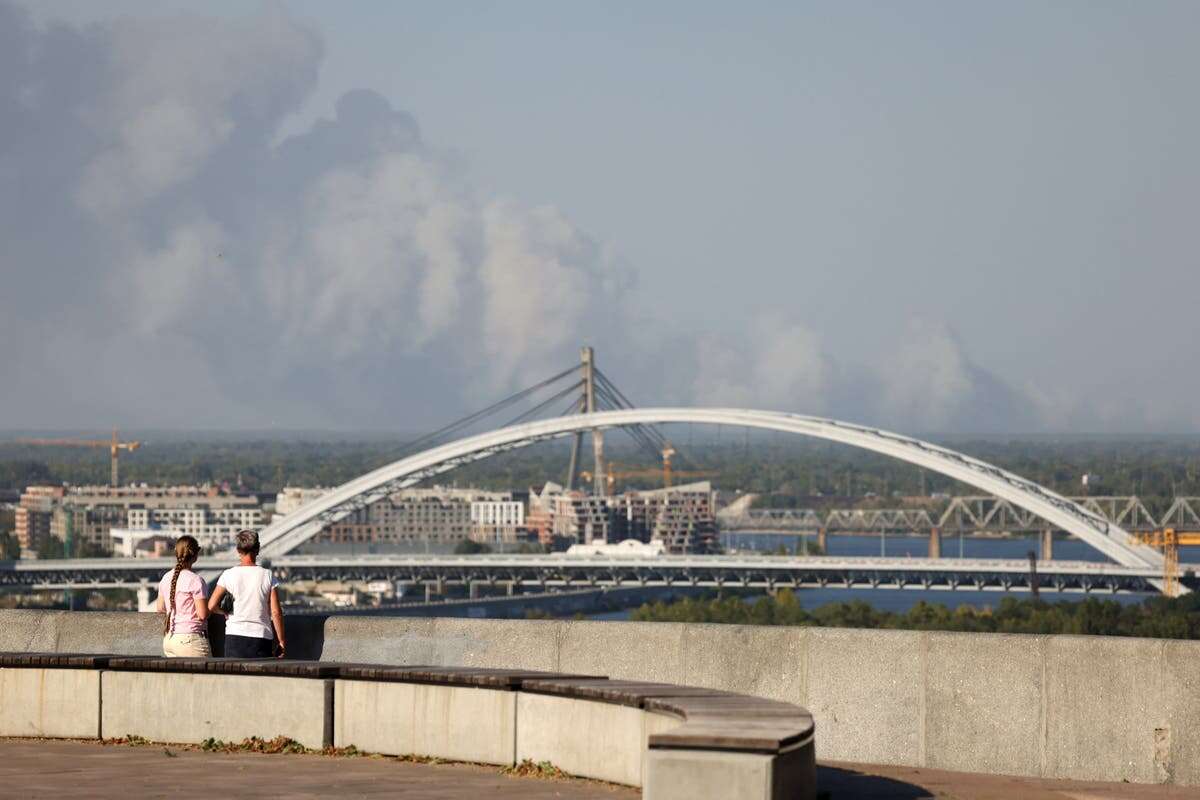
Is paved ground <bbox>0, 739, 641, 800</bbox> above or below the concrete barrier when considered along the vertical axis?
below

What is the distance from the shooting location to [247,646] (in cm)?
1145

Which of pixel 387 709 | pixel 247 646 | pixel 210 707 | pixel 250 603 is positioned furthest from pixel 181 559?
pixel 387 709

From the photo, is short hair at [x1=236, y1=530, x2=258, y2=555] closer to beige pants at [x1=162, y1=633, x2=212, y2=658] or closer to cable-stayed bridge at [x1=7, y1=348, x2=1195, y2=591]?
beige pants at [x1=162, y1=633, x2=212, y2=658]

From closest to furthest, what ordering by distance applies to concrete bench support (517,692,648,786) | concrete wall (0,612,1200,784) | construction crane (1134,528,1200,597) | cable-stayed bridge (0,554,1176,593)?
1. concrete bench support (517,692,648,786)
2. concrete wall (0,612,1200,784)
3. construction crane (1134,528,1200,597)
4. cable-stayed bridge (0,554,1176,593)

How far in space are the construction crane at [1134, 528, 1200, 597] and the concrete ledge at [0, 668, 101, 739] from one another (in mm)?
105297

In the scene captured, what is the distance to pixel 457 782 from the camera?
982 centimetres

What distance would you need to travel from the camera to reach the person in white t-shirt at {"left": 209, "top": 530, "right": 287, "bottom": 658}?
1145 centimetres

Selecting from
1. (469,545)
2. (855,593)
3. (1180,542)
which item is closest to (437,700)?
(855,593)

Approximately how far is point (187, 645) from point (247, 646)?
0.31m

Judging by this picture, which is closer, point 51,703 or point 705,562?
point 51,703

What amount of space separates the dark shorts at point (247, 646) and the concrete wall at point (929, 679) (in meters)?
0.75

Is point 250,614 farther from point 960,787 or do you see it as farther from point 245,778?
point 960,787

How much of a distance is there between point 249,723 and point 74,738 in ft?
3.24

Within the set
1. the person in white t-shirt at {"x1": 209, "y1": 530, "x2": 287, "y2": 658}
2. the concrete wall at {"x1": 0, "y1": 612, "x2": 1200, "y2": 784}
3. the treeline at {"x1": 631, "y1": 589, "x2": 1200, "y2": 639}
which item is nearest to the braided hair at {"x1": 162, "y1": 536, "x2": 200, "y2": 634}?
the person in white t-shirt at {"x1": 209, "y1": 530, "x2": 287, "y2": 658}
